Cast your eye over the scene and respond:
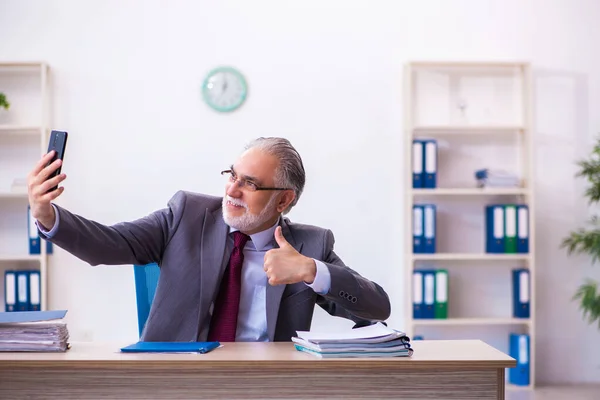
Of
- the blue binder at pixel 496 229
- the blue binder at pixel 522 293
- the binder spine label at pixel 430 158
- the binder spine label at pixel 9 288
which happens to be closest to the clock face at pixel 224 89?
the binder spine label at pixel 430 158

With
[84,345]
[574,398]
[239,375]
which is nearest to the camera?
[239,375]

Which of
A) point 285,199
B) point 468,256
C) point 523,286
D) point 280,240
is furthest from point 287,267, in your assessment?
point 523,286

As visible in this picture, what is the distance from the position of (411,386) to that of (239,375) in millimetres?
439

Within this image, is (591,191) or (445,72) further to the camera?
(445,72)

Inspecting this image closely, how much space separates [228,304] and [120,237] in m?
0.41

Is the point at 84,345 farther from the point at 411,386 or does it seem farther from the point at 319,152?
the point at 319,152

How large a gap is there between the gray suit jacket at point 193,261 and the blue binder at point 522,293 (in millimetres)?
2765

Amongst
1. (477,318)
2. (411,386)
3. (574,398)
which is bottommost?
(574,398)

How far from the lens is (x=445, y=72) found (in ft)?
17.4

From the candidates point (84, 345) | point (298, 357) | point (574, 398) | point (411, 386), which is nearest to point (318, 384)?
point (298, 357)

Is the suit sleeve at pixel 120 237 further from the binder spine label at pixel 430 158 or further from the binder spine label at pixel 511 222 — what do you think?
the binder spine label at pixel 511 222

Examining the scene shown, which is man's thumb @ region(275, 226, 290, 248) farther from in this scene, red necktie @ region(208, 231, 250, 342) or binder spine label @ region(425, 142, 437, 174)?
binder spine label @ region(425, 142, 437, 174)

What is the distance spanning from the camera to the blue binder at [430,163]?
4996 mm

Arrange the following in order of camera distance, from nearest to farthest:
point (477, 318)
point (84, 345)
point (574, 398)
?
point (84, 345), point (574, 398), point (477, 318)
